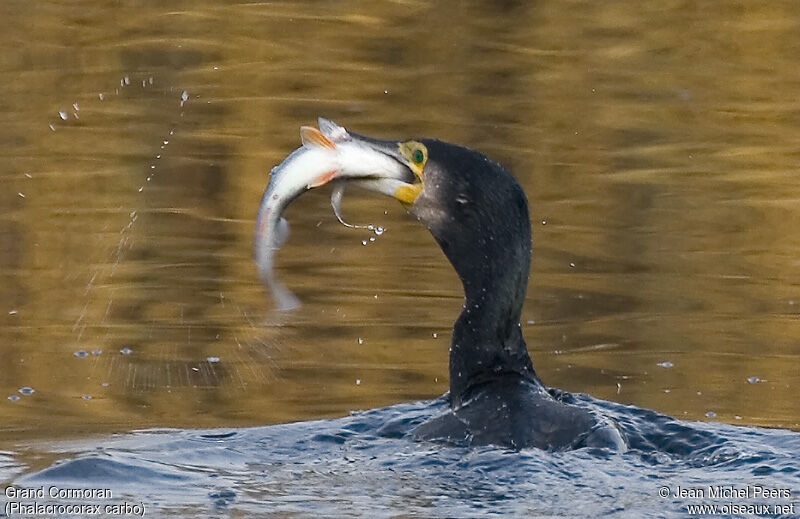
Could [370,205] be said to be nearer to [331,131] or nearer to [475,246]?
[475,246]

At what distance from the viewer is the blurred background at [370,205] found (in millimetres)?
6199

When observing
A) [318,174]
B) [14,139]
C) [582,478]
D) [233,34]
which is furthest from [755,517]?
[233,34]

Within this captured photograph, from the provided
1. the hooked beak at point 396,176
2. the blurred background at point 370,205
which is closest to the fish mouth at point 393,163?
the hooked beak at point 396,176

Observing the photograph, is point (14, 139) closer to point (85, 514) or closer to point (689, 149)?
point (689, 149)

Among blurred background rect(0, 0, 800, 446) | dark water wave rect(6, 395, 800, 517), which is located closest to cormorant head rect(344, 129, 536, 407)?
dark water wave rect(6, 395, 800, 517)

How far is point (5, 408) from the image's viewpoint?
5.75 meters

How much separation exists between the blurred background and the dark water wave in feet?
1.65

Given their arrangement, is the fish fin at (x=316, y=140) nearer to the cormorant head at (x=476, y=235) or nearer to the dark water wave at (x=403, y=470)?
the cormorant head at (x=476, y=235)

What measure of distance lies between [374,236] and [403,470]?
2973 mm

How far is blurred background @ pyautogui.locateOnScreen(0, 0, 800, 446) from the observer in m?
6.20

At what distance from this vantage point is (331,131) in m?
5.01

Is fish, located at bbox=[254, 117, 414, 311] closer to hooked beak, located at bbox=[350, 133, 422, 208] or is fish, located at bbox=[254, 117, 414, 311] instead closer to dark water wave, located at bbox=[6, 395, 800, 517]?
hooked beak, located at bbox=[350, 133, 422, 208]

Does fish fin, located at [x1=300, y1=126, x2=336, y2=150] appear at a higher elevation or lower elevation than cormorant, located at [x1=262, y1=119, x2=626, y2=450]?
higher

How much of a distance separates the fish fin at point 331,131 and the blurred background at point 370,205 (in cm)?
114
